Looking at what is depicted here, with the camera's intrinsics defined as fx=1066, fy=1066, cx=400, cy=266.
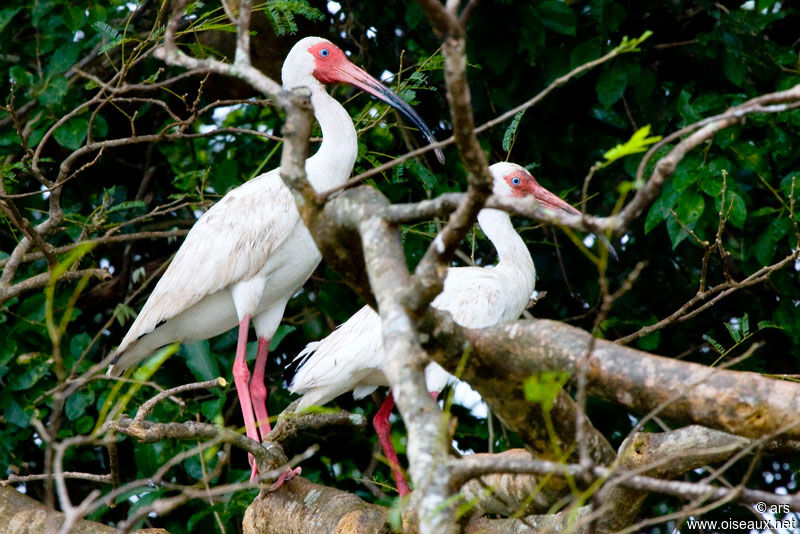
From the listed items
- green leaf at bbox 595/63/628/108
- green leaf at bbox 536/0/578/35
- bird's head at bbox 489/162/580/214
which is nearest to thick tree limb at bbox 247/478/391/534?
bird's head at bbox 489/162/580/214

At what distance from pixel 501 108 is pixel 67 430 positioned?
2.84m

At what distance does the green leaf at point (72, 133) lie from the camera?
5.39 metres

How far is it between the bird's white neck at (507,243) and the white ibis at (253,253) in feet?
2.44

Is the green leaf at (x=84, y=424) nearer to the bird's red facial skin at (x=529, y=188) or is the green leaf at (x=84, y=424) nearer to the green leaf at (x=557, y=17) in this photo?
the bird's red facial skin at (x=529, y=188)

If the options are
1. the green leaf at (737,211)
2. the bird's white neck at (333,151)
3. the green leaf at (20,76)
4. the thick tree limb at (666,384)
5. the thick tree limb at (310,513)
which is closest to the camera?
the thick tree limb at (666,384)

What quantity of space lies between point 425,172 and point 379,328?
0.84m

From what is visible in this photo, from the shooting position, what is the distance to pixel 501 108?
580cm

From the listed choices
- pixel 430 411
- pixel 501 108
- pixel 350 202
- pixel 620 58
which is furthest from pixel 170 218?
pixel 430 411

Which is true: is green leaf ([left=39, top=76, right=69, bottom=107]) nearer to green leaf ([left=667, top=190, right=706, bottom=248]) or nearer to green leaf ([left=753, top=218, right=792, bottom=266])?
green leaf ([left=667, top=190, right=706, bottom=248])

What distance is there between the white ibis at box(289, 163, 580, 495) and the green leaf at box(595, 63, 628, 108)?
0.59m

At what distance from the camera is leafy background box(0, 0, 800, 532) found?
5.16 metres

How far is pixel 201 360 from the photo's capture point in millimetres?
5543

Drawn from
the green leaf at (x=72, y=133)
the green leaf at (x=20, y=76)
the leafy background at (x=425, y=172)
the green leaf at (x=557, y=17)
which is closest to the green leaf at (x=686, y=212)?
the leafy background at (x=425, y=172)

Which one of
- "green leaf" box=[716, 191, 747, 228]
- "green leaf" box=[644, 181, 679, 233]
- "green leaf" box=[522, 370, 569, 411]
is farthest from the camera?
"green leaf" box=[644, 181, 679, 233]
